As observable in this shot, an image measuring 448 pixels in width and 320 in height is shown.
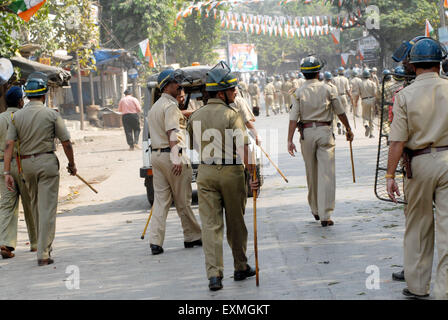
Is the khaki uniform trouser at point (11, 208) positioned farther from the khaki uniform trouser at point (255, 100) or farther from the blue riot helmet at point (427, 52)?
the khaki uniform trouser at point (255, 100)

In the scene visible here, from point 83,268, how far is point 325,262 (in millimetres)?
2552

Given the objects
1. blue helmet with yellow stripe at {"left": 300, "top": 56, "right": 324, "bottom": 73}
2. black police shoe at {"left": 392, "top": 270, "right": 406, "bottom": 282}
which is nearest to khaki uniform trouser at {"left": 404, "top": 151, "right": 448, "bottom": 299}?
black police shoe at {"left": 392, "top": 270, "right": 406, "bottom": 282}

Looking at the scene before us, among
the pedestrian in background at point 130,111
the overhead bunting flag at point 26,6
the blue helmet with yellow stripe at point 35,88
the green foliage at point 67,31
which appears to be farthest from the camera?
the green foliage at point 67,31

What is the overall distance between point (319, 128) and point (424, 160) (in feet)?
12.0

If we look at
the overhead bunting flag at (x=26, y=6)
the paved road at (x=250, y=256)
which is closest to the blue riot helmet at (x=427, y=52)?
the paved road at (x=250, y=256)

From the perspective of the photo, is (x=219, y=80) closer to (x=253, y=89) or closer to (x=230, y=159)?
(x=230, y=159)

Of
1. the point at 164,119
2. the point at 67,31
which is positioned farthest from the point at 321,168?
the point at 67,31

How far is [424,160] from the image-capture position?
16.6 ft

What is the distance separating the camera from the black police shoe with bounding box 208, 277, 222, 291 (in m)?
6.02

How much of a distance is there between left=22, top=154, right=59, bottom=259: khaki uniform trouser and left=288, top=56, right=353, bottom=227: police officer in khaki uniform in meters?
2.95

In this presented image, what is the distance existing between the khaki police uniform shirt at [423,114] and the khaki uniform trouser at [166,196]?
10.9ft

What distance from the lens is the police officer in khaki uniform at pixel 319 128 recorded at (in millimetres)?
8586

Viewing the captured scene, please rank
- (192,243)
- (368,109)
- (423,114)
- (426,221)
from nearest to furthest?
(423,114)
(426,221)
(192,243)
(368,109)
